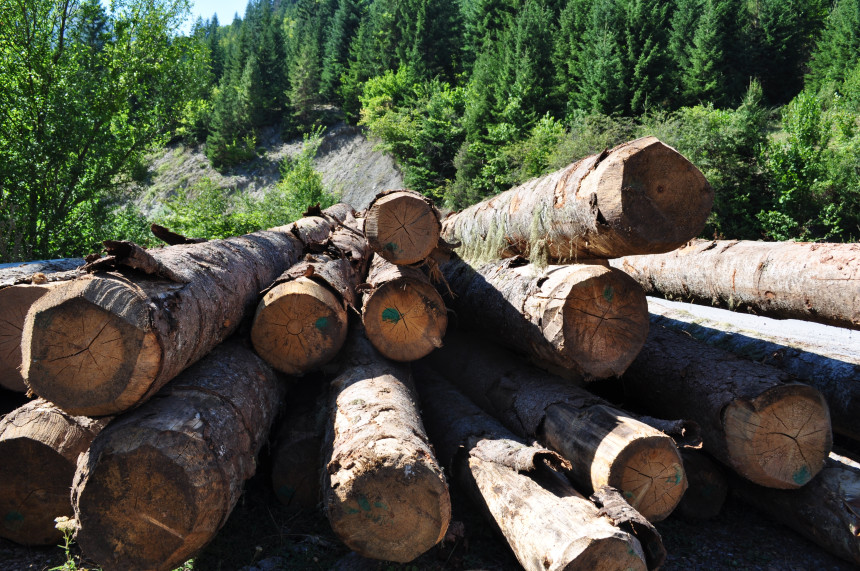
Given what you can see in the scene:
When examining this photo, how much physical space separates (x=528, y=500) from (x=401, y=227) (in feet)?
7.47

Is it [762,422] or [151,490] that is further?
[762,422]

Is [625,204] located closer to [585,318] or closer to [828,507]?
[585,318]

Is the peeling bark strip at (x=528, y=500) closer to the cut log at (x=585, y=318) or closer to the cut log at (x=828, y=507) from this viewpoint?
the cut log at (x=585, y=318)

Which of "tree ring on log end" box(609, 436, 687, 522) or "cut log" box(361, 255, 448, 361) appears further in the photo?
"cut log" box(361, 255, 448, 361)

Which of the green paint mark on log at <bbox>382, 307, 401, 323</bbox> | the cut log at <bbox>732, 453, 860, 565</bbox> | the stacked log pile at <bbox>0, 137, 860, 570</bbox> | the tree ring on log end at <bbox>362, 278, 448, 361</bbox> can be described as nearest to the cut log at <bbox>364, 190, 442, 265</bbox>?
the stacked log pile at <bbox>0, 137, 860, 570</bbox>

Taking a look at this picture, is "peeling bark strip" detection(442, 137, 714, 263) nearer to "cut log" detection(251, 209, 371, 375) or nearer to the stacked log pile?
the stacked log pile

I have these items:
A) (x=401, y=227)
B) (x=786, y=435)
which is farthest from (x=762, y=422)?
(x=401, y=227)

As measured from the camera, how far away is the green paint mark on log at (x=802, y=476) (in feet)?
10.5

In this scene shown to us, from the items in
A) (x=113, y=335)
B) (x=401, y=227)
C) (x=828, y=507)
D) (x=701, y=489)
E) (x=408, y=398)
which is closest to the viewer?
(x=113, y=335)

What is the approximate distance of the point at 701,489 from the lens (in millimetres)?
3584

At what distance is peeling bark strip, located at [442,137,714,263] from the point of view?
118 inches

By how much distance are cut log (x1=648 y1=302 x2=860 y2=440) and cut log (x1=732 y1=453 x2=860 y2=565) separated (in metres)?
0.43

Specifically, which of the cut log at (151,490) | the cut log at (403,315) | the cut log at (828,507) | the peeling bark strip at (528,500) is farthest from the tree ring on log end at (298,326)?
the cut log at (828,507)

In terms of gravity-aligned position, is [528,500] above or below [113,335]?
below
